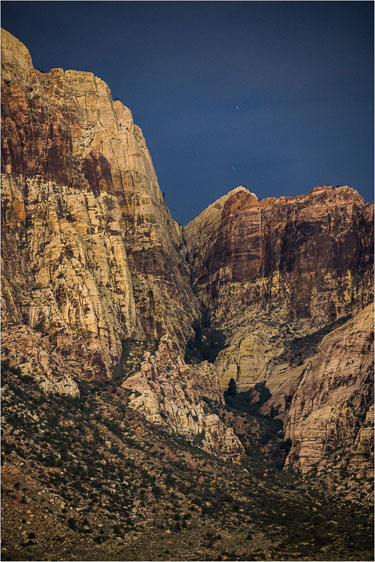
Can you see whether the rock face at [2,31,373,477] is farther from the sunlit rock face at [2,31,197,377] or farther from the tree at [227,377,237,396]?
the tree at [227,377,237,396]

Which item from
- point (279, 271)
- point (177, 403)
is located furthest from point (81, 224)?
point (279, 271)

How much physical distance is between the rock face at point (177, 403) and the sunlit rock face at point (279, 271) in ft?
78.8

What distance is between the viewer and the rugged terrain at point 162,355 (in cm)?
9412

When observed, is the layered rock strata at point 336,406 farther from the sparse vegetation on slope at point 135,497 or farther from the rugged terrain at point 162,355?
the sparse vegetation on slope at point 135,497

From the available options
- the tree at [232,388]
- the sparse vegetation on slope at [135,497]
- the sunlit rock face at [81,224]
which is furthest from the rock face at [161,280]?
the sparse vegetation on slope at [135,497]

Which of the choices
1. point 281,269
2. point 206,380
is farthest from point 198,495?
point 281,269

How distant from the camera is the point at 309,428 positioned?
410 feet

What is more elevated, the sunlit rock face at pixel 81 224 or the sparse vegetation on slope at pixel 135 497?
the sunlit rock face at pixel 81 224

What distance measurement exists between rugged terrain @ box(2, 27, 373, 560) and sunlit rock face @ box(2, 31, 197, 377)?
0.30m

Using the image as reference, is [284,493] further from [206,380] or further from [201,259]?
[201,259]

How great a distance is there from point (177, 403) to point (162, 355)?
1003 cm

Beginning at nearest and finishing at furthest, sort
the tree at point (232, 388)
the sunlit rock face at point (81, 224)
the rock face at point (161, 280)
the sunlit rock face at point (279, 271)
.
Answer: the rock face at point (161, 280), the sunlit rock face at point (81, 224), the tree at point (232, 388), the sunlit rock face at point (279, 271)

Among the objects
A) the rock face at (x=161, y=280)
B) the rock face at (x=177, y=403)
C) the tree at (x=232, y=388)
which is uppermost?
the rock face at (x=161, y=280)

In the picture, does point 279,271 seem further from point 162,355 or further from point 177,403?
point 177,403
